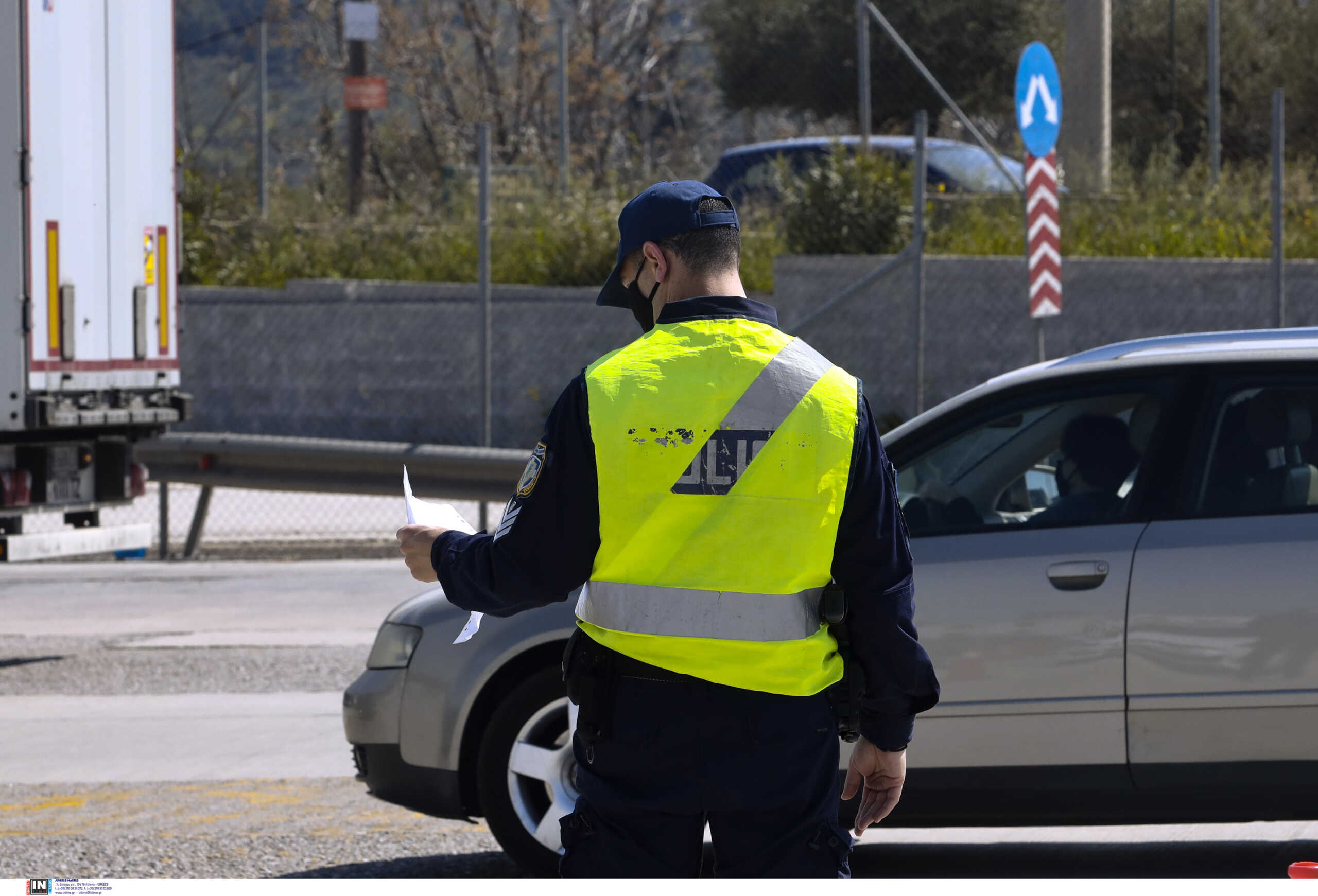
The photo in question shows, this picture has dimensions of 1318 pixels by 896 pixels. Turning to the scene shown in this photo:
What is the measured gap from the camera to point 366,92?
17922mm

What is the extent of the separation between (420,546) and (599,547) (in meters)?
0.34

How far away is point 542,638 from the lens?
497cm

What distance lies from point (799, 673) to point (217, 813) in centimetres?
373

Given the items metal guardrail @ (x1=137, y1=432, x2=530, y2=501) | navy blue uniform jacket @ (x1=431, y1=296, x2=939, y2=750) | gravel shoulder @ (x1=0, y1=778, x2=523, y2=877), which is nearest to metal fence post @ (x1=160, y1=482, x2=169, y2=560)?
metal guardrail @ (x1=137, y1=432, x2=530, y2=501)

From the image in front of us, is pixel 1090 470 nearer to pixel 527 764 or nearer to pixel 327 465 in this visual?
pixel 527 764

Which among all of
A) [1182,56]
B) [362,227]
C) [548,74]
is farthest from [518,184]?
[1182,56]

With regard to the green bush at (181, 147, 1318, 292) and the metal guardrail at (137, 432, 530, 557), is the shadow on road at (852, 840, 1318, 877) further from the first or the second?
the green bush at (181, 147, 1318, 292)

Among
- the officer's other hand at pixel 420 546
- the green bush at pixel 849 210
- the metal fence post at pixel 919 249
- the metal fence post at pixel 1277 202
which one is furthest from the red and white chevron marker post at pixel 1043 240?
the officer's other hand at pixel 420 546

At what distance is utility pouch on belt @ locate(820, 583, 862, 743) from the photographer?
113 inches

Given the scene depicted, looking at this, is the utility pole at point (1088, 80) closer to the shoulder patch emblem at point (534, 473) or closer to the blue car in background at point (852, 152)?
the blue car in background at point (852, 152)

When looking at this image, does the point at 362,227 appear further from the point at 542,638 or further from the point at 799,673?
the point at 799,673

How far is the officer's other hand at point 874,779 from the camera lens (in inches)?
115

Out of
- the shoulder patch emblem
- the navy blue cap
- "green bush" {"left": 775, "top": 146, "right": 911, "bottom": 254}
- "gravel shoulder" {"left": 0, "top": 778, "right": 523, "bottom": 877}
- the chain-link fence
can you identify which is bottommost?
"gravel shoulder" {"left": 0, "top": 778, "right": 523, "bottom": 877}

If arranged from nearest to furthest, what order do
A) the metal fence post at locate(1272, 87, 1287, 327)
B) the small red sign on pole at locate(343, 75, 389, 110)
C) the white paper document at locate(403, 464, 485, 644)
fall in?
1. the white paper document at locate(403, 464, 485, 644)
2. the metal fence post at locate(1272, 87, 1287, 327)
3. the small red sign on pole at locate(343, 75, 389, 110)
